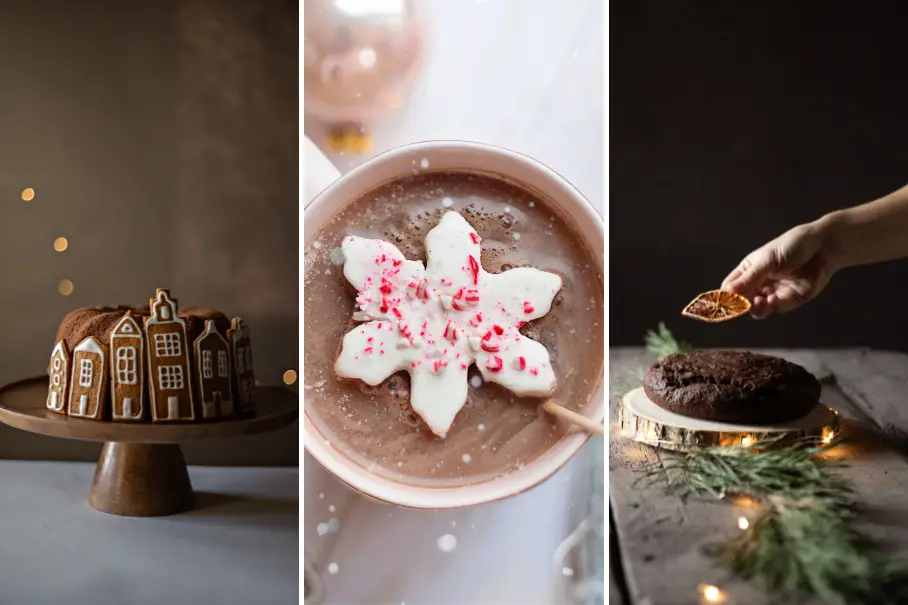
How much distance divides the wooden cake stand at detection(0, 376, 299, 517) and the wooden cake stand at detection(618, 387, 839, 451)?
653mm

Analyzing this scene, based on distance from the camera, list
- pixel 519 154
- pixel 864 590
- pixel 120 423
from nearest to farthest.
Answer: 1. pixel 864 590
2. pixel 519 154
3. pixel 120 423

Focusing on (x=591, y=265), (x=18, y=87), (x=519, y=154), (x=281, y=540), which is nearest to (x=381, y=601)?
(x=281, y=540)

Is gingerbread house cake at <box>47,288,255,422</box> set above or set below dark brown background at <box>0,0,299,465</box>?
below

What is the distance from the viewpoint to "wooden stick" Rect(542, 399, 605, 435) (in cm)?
125

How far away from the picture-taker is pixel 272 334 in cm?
177

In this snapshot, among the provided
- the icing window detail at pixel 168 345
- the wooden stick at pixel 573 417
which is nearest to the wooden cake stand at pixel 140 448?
the icing window detail at pixel 168 345

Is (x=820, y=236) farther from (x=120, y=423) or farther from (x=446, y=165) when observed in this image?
(x=120, y=423)

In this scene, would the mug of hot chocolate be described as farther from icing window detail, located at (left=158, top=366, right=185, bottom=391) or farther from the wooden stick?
icing window detail, located at (left=158, top=366, right=185, bottom=391)

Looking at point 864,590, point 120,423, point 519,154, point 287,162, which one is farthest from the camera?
point 287,162

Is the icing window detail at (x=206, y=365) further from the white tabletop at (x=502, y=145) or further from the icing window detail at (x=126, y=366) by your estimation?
the white tabletop at (x=502, y=145)

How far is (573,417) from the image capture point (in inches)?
49.5

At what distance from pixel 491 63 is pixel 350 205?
13.6 inches

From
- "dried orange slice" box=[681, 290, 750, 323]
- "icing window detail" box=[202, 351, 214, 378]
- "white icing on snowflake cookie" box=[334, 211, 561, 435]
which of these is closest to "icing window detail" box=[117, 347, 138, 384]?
"icing window detail" box=[202, 351, 214, 378]

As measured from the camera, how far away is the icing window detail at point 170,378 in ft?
4.62
